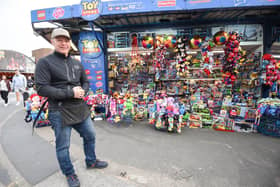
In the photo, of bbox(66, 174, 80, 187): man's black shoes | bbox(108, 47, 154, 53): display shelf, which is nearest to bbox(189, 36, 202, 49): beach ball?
bbox(108, 47, 154, 53): display shelf

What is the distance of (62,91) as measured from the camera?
1.30m

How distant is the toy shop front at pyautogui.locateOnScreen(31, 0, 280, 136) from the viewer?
9.59 ft

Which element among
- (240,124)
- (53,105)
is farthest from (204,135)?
(53,105)

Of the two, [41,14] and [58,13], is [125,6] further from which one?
[41,14]

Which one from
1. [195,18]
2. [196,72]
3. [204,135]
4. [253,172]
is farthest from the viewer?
[196,72]

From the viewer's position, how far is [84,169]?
5.91 ft

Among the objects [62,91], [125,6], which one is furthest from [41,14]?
[62,91]

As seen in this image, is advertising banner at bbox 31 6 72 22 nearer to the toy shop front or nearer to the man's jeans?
the toy shop front

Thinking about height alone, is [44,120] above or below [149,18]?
below

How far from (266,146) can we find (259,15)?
360 cm

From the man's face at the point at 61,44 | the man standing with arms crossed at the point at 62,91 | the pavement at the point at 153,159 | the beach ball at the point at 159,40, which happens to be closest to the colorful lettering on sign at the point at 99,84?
the pavement at the point at 153,159

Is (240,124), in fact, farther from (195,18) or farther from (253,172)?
(195,18)

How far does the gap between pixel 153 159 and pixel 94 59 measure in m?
3.67

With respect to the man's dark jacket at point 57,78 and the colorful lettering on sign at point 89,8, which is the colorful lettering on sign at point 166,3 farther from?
the man's dark jacket at point 57,78
